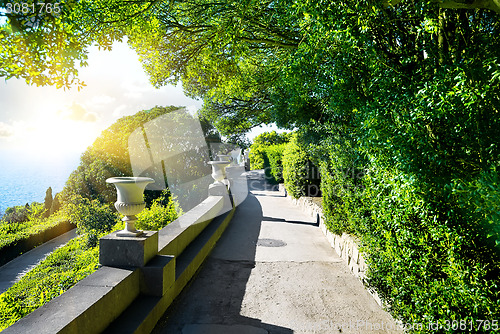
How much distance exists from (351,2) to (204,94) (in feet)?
39.0

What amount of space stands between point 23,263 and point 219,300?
8417 millimetres

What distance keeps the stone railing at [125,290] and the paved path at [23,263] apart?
16.7ft

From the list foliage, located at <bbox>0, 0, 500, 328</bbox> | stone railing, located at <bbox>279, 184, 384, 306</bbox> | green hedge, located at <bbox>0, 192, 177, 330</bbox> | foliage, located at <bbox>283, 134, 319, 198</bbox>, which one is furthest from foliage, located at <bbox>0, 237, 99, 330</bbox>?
foliage, located at <bbox>283, 134, 319, 198</bbox>

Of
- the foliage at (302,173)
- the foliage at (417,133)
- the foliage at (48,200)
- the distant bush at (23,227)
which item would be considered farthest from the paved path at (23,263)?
the foliage at (302,173)

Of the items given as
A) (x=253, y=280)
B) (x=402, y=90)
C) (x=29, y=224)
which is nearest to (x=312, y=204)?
(x=253, y=280)

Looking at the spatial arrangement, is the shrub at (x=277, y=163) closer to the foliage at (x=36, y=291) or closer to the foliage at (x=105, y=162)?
the foliage at (x=105, y=162)

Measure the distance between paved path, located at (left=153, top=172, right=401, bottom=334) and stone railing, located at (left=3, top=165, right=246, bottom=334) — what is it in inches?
13.0

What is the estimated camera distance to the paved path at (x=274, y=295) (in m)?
3.60

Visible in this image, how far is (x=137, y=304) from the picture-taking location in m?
3.43

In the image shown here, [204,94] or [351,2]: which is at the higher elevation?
[204,94]

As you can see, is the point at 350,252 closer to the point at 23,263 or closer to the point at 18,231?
the point at 23,263

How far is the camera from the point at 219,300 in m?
4.21

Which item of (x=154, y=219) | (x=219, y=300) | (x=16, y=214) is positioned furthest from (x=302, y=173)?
(x=16, y=214)

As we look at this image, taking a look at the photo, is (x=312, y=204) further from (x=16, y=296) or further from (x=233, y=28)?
(x=16, y=296)
